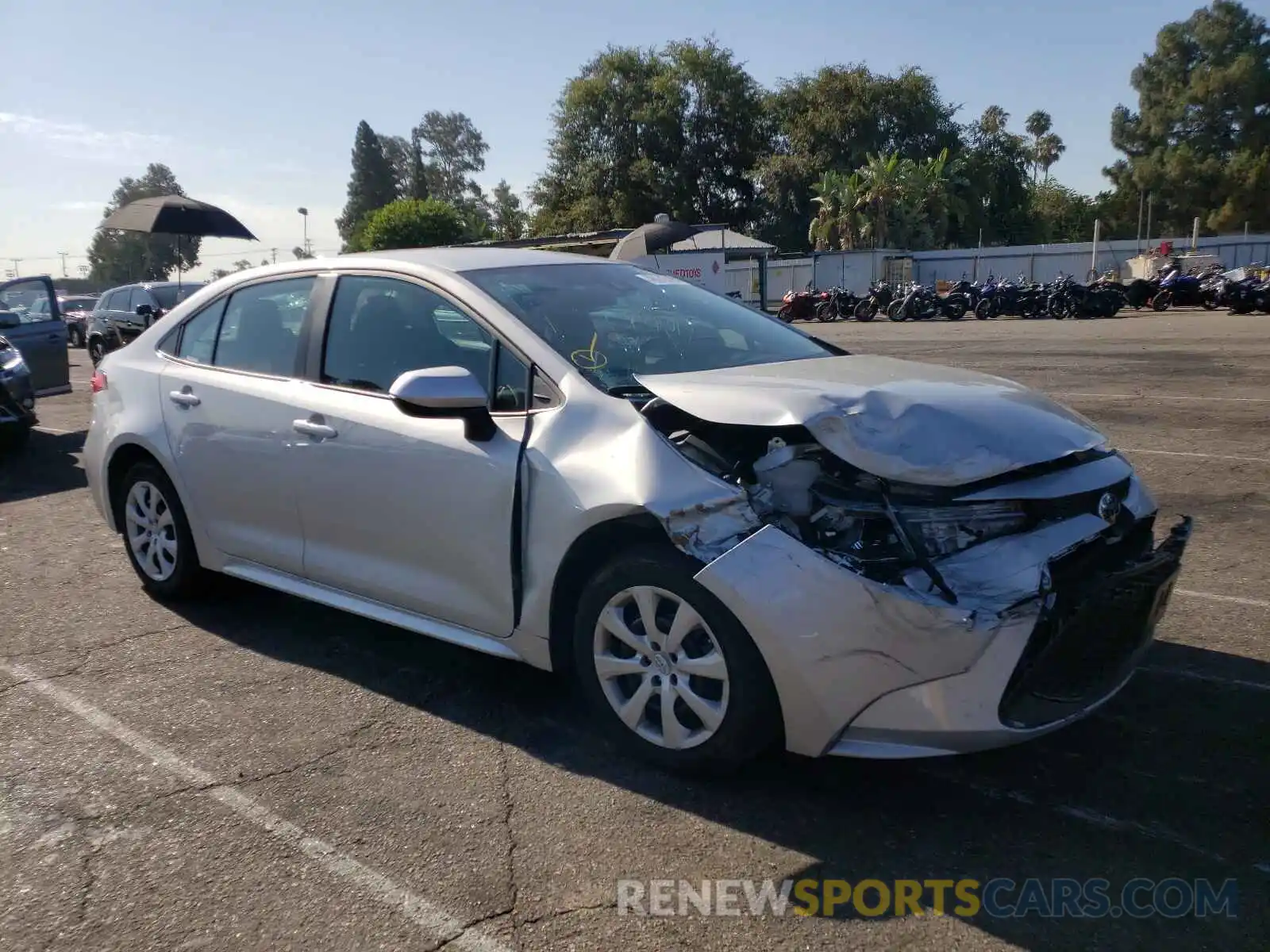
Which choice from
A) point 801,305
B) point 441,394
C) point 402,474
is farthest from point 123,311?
point 801,305

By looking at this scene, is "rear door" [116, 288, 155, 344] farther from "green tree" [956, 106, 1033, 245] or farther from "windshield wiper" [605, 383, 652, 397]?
"green tree" [956, 106, 1033, 245]

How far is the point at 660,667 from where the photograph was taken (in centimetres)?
327

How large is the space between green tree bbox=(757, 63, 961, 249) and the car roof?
51736 millimetres

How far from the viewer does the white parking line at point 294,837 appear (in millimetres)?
2689

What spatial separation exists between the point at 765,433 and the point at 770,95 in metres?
58.4

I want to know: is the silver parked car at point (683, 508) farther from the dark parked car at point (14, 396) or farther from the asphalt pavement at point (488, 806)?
the dark parked car at point (14, 396)

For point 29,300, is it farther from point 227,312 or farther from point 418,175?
point 418,175

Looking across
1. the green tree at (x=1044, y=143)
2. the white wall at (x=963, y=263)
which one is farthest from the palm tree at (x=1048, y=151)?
the white wall at (x=963, y=263)

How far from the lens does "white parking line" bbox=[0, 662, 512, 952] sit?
269 cm

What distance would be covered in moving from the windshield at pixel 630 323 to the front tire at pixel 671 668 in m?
0.71

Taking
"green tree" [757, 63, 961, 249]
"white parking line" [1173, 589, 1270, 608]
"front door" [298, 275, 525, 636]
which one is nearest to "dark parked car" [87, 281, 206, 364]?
"front door" [298, 275, 525, 636]

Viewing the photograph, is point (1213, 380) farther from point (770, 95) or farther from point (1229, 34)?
point (1229, 34)

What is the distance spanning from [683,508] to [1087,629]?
1188mm

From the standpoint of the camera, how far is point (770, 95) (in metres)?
57.7
